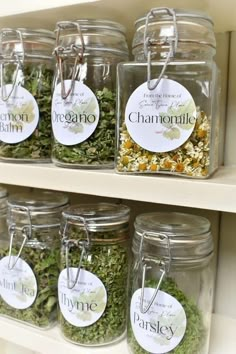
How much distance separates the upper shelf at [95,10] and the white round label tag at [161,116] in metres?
0.11

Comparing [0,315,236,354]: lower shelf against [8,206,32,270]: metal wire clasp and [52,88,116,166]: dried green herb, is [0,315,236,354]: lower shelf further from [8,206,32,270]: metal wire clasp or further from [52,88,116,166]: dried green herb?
[52,88,116,166]: dried green herb

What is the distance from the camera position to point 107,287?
575 mm

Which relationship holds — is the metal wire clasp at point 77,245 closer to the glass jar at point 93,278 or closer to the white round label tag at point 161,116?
the glass jar at point 93,278

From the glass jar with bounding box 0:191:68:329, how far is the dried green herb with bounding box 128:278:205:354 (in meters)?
0.16

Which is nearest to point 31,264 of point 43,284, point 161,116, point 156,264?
point 43,284

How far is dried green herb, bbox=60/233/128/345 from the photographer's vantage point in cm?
57

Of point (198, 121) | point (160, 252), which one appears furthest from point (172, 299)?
point (198, 121)

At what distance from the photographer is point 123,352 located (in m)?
0.58

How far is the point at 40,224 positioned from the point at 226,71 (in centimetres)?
38

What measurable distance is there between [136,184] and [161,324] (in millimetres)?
179

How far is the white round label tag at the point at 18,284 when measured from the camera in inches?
24.5

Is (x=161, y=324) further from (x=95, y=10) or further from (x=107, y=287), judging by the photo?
(x=95, y=10)

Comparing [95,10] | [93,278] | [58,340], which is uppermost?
[95,10]

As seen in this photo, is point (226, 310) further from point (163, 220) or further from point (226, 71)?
point (226, 71)
